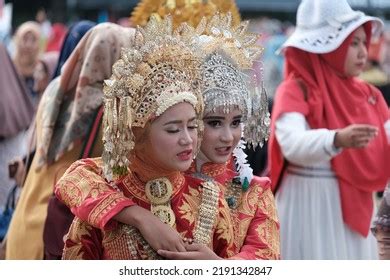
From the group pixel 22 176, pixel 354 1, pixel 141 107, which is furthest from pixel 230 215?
pixel 354 1

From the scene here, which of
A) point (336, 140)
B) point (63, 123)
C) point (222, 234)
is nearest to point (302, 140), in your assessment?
point (336, 140)

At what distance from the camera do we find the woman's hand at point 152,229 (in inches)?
125

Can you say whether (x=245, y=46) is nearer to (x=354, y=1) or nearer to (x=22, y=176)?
(x=22, y=176)

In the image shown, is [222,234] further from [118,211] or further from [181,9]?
[181,9]

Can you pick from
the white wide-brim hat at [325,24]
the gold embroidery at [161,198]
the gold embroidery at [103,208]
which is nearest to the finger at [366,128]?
the white wide-brim hat at [325,24]

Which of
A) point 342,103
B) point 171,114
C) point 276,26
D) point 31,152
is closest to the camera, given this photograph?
point 171,114

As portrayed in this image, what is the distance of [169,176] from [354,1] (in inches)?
327

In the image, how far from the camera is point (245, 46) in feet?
11.7

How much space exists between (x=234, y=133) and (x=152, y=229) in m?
0.46

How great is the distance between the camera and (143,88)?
127 inches

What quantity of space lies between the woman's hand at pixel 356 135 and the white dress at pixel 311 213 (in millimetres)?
266

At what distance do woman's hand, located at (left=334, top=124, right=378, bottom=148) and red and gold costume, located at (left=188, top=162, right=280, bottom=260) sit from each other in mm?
1534

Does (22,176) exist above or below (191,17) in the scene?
below

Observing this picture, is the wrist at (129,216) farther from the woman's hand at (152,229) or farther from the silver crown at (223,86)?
the silver crown at (223,86)
